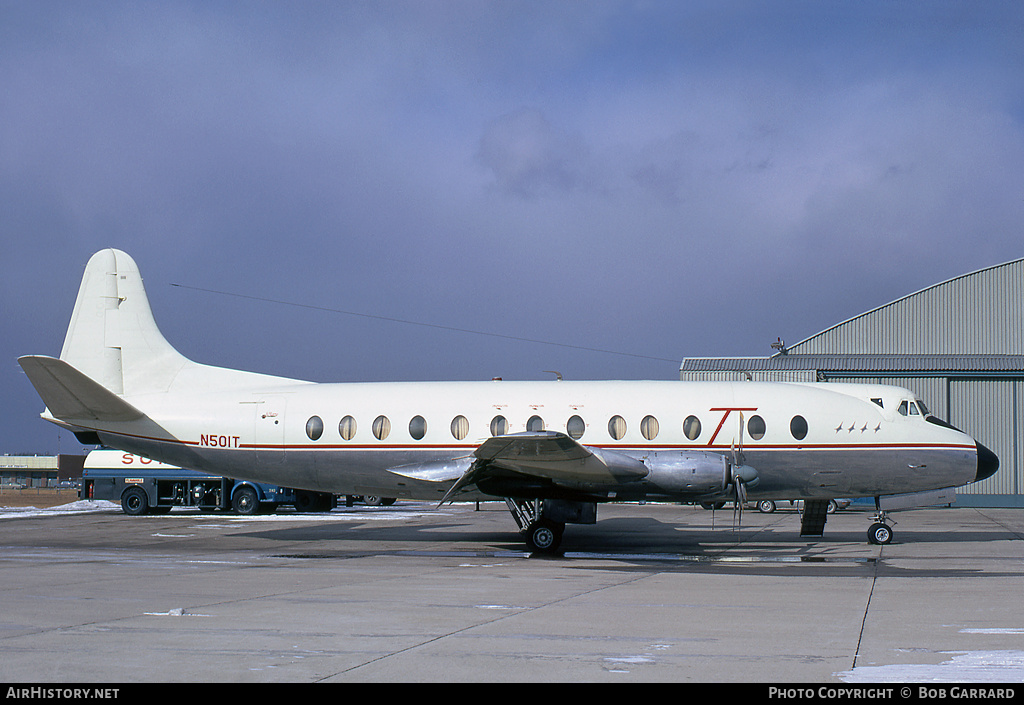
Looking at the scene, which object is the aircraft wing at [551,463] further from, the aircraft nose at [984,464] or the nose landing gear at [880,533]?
the aircraft nose at [984,464]

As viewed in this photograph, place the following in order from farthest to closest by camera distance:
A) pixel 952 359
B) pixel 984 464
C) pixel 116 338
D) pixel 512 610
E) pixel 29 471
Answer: pixel 29 471
pixel 952 359
pixel 116 338
pixel 984 464
pixel 512 610

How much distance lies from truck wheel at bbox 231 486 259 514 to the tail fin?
39.9ft

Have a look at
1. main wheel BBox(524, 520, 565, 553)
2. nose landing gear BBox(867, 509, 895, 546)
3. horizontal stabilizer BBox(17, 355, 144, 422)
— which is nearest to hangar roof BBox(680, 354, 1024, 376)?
nose landing gear BBox(867, 509, 895, 546)

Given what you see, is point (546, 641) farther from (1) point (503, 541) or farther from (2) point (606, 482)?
(1) point (503, 541)

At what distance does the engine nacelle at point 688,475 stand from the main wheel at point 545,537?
205 centimetres

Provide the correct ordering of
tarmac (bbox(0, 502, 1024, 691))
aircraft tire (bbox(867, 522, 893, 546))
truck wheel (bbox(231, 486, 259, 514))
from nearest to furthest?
tarmac (bbox(0, 502, 1024, 691)) → aircraft tire (bbox(867, 522, 893, 546)) → truck wheel (bbox(231, 486, 259, 514))

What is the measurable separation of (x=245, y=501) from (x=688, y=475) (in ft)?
66.8

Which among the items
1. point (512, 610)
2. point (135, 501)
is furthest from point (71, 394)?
point (135, 501)

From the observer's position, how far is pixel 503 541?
70.1ft

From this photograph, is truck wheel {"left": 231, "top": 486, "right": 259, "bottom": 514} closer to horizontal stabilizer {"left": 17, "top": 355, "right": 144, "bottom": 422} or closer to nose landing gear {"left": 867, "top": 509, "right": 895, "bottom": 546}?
horizontal stabilizer {"left": 17, "top": 355, "right": 144, "bottom": 422}

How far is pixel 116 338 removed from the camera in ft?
68.4

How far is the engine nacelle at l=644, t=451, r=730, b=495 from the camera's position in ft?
55.7

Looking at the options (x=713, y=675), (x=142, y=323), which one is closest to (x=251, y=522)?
(x=142, y=323)

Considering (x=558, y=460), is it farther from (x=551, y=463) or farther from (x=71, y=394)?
(x=71, y=394)
